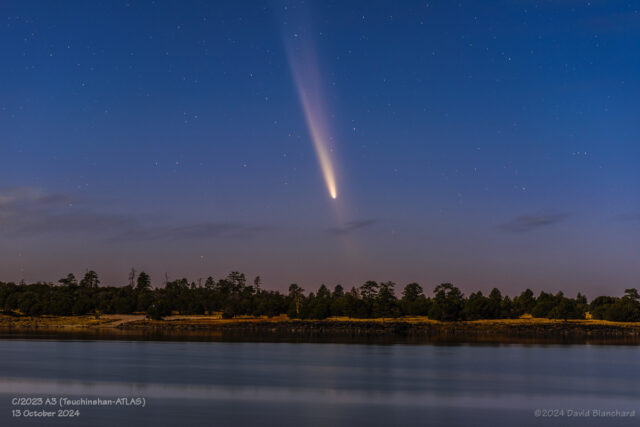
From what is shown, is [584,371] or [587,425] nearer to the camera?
[587,425]

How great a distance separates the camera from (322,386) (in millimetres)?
64562

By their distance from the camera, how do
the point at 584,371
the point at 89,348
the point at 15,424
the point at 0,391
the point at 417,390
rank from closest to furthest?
the point at 15,424
the point at 0,391
the point at 417,390
the point at 584,371
the point at 89,348

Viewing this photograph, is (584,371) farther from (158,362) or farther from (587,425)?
(158,362)

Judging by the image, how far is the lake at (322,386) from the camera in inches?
1886

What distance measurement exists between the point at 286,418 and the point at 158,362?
131 ft

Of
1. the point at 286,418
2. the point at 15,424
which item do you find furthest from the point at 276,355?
the point at 15,424

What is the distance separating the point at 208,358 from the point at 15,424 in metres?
48.6

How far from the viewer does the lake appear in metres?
47.9

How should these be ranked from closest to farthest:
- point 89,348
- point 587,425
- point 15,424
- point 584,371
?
1. point 15,424
2. point 587,425
3. point 584,371
4. point 89,348

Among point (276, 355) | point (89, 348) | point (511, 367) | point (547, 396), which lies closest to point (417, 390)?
point (547, 396)

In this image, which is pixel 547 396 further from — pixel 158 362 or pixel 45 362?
pixel 45 362

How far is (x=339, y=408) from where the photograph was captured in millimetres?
52000

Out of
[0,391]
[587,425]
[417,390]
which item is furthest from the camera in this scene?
[417,390]

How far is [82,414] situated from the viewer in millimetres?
46938
